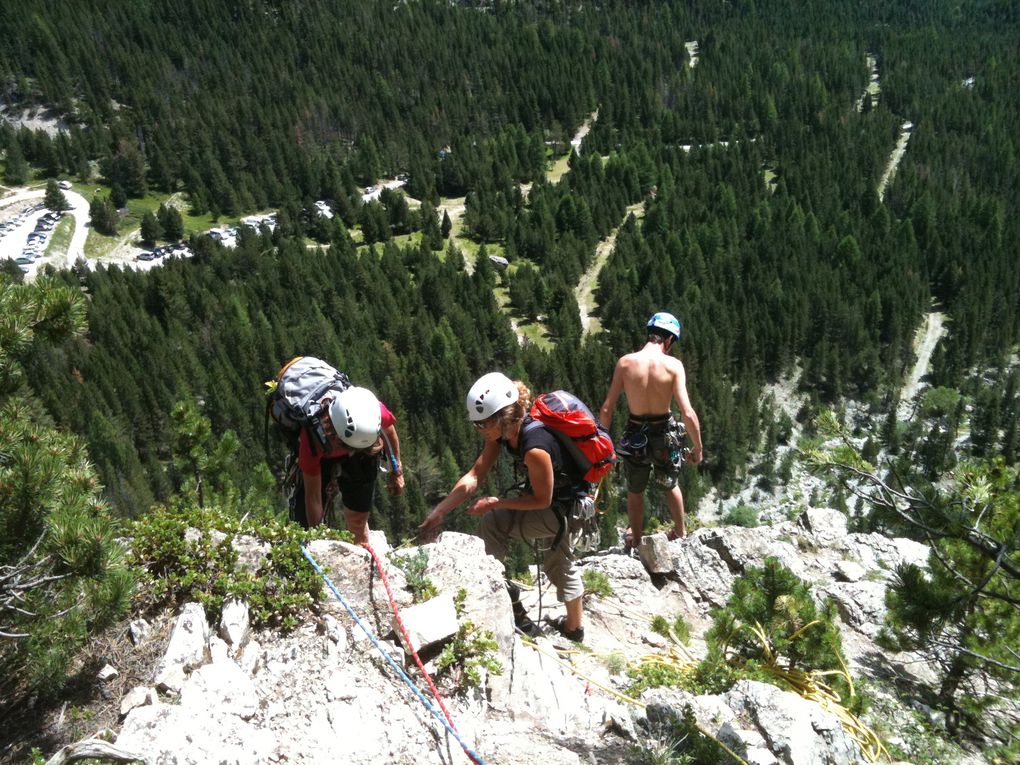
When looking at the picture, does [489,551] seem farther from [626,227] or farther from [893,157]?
[893,157]

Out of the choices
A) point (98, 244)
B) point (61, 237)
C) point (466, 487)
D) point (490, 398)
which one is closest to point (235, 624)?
point (466, 487)

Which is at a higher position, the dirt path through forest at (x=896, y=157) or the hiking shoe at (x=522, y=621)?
the hiking shoe at (x=522, y=621)

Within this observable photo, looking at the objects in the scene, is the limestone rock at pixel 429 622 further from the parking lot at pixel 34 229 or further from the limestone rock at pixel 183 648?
the parking lot at pixel 34 229

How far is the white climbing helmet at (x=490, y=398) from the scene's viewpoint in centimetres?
567

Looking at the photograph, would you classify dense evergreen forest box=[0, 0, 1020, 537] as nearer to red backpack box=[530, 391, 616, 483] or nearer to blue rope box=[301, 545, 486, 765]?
blue rope box=[301, 545, 486, 765]

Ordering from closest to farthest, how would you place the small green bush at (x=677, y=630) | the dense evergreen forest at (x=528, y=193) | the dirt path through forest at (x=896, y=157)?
the small green bush at (x=677, y=630) → the dense evergreen forest at (x=528, y=193) → the dirt path through forest at (x=896, y=157)

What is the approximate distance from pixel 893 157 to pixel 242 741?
14450 cm

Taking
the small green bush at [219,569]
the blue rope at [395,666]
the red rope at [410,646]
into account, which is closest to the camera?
the blue rope at [395,666]

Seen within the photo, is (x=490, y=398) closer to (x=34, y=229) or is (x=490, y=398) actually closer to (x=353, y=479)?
(x=353, y=479)

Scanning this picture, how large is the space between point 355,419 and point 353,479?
107 cm

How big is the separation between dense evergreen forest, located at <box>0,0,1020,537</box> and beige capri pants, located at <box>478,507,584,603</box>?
9002 mm

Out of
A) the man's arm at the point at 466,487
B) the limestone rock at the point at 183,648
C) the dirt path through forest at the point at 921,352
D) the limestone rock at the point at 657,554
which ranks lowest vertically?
the dirt path through forest at the point at 921,352

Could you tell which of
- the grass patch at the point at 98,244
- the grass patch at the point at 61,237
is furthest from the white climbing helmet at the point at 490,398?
the grass patch at the point at 98,244

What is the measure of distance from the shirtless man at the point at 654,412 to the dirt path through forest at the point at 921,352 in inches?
3099
